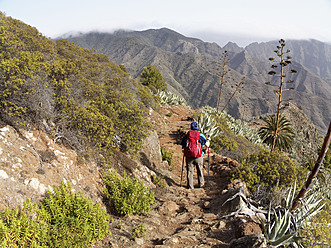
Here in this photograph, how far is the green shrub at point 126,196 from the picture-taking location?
4.09m

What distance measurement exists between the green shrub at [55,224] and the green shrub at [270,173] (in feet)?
13.3

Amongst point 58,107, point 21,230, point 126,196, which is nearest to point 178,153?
point 126,196

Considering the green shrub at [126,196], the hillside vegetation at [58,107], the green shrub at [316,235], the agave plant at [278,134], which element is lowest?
the agave plant at [278,134]

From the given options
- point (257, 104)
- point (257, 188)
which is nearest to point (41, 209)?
point (257, 188)

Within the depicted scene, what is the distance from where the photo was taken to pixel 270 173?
5789mm

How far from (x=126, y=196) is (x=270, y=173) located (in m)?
3.78

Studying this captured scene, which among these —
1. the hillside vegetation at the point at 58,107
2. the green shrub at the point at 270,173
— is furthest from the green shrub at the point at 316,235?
the hillside vegetation at the point at 58,107

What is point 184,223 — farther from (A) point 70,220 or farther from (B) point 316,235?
(A) point 70,220

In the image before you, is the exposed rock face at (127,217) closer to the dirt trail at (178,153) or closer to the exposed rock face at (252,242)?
the exposed rock face at (252,242)

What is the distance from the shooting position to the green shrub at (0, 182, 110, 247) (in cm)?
240

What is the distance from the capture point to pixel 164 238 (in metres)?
3.71

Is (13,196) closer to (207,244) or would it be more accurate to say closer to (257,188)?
(207,244)

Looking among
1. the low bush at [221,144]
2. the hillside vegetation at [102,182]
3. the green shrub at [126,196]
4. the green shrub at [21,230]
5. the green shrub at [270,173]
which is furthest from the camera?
the low bush at [221,144]

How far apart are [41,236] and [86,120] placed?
2693mm
